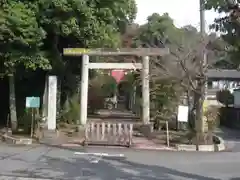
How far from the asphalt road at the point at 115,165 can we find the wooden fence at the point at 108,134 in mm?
864

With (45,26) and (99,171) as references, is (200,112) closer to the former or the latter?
(99,171)

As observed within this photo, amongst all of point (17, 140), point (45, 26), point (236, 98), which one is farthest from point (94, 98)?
point (17, 140)

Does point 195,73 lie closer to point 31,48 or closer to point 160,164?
point 160,164

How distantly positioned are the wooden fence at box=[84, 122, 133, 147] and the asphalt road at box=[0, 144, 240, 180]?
0.86 m

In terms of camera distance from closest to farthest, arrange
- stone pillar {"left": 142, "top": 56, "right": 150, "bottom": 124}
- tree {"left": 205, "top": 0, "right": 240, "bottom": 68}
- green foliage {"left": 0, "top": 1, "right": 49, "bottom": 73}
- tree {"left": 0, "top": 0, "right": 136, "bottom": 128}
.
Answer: tree {"left": 205, "top": 0, "right": 240, "bottom": 68}
green foliage {"left": 0, "top": 1, "right": 49, "bottom": 73}
tree {"left": 0, "top": 0, "right": 136, "bottom": 128}
stone pillar {"left": 142, "top": 56, "right": 150, "bottom": 124}

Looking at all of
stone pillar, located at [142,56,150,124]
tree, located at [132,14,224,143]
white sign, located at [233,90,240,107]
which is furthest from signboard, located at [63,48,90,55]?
white sign, located at [233,90,240,107]

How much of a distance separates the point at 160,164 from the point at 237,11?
667 centimetres

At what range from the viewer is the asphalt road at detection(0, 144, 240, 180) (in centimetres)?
1070

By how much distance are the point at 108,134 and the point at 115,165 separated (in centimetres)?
455

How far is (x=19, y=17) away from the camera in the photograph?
17.0 m

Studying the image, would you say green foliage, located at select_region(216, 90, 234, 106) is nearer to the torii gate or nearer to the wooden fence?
the torii gate

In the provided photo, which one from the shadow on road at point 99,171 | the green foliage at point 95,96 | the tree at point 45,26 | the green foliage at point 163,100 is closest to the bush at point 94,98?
the green foliage at point 95,96

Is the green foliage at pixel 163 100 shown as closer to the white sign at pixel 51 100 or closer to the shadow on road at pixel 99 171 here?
the white sign at pixel 51 100

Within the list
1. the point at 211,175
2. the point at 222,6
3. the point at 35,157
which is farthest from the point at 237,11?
the point at 35,157
